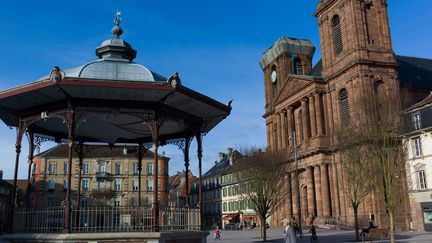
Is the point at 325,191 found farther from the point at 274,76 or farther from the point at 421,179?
the point at 274,76

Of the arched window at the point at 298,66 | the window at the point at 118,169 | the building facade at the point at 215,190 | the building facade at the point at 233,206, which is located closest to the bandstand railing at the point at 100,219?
the arched window at the point at 298,66

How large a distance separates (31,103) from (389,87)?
152ft

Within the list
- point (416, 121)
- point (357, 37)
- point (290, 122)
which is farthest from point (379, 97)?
point (290, 122)

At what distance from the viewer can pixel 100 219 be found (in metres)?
14.3

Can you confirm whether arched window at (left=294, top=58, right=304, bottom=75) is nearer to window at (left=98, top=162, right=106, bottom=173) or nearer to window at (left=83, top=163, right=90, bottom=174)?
window at (left=98, top=162, right=106, bottom=173)

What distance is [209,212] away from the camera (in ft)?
344

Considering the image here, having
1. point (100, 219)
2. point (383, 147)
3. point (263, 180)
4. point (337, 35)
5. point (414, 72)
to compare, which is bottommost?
point (100, 219)

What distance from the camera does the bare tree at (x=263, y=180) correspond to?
1471 inches

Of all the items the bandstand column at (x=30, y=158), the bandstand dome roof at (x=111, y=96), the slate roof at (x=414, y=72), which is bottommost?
the bandstand column at (x=30, y=158)

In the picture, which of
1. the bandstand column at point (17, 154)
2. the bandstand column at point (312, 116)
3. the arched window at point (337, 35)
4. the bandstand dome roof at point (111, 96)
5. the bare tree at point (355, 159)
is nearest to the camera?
the bandstand dome roof at point (111, 96)

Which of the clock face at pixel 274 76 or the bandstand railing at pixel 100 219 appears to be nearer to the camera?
the bandstand railing at pixel 100 219

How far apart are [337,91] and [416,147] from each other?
14623 mm

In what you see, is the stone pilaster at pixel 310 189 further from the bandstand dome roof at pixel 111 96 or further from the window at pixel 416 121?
the bandstand dome roof at pixel 111 96

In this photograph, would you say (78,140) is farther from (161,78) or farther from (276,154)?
(276,154)
